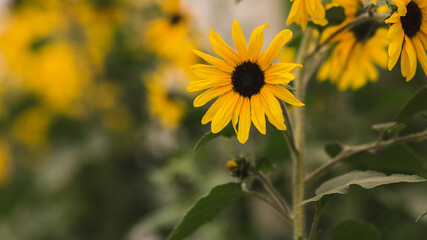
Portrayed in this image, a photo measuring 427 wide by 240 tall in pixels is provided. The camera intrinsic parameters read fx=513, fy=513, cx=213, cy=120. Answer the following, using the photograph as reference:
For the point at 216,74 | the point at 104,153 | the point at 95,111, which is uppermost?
the point at 95,111

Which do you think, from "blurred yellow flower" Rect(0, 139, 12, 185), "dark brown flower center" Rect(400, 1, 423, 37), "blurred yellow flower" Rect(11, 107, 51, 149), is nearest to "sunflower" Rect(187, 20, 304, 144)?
"dark brown flower center" Rect(400, 1, 423, 37)

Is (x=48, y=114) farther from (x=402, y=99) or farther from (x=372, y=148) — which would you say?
(x=372, y=148)

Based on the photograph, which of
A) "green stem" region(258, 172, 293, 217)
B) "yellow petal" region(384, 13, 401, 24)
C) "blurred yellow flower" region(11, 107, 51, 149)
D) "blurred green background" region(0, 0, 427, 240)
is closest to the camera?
"yellow petal" region(384, 13, 401, 24)

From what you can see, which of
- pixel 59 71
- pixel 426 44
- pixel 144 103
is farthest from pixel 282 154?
pixel 59 71

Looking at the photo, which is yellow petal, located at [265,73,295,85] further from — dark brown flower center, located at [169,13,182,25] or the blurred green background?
dark brown flower center, located at [169,13,182,25]

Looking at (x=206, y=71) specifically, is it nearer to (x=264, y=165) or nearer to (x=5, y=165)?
(x=264, y=165)

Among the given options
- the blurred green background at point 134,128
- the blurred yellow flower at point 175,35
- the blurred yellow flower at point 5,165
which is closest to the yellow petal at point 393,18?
the blurred green background at point 134,128

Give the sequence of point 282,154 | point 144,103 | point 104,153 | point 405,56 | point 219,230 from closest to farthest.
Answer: point 405,56 → point 282,154 → point 219,230 → point 104,153 → point 144,103

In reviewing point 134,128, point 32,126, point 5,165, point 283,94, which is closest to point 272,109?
point 283,94
